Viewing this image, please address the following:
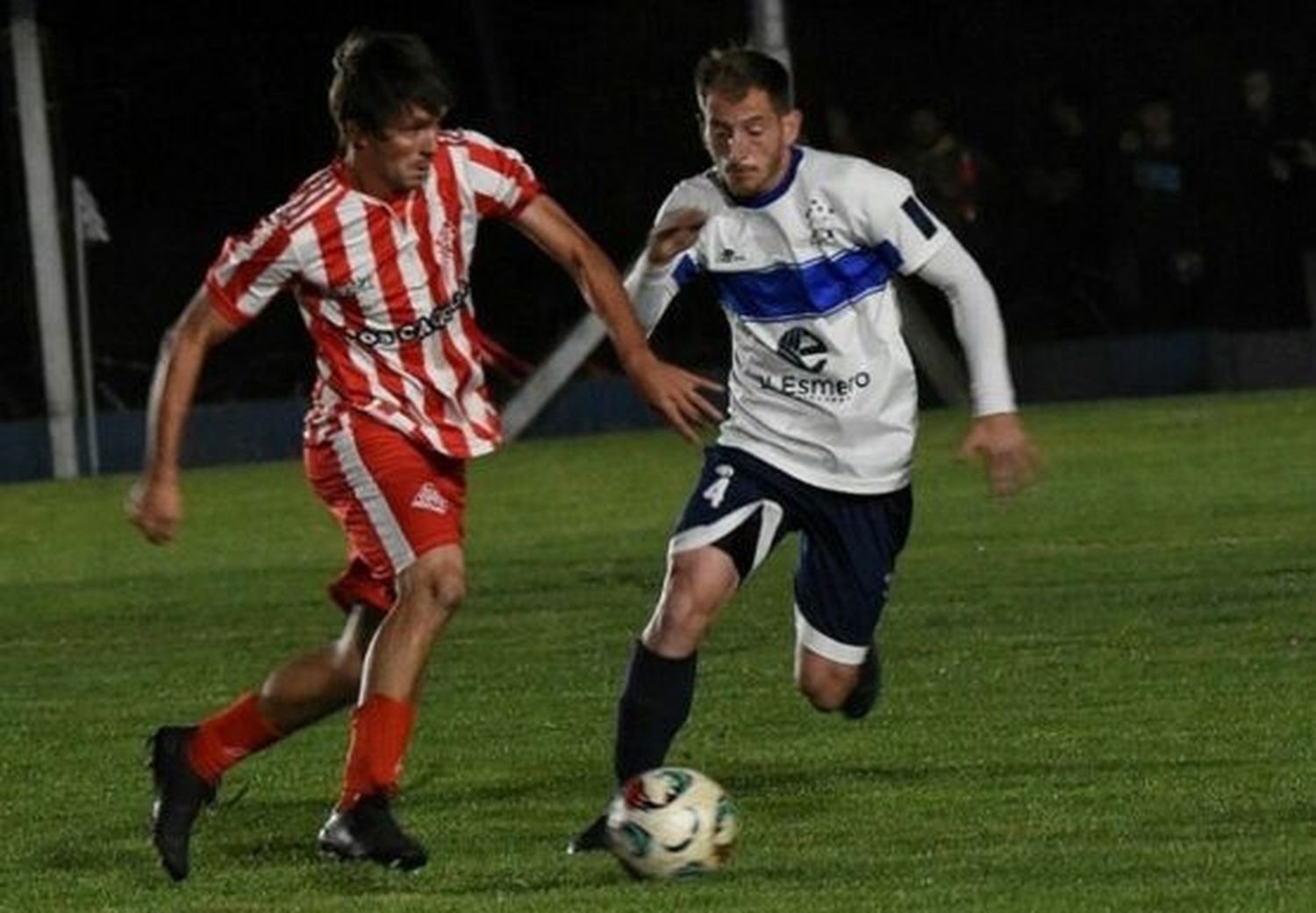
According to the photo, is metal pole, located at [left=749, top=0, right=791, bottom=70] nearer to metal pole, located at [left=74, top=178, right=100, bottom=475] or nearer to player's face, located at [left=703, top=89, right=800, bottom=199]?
metal pole, located at [left=74, top=178, right=100, bottom=475]

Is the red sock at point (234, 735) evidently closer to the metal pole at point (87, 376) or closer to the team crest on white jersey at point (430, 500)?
the team crest on white jersey at point (430, 500)

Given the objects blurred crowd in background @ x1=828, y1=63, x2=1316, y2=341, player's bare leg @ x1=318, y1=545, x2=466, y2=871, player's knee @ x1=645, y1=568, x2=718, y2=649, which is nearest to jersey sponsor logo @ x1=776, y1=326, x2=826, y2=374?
player's knee @ x1=645, y1=568, x2=718, y2=649

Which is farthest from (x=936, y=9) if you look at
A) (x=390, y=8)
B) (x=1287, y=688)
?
(x=1287, y=688)

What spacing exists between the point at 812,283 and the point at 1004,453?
581mm

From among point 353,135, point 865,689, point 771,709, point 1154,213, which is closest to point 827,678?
point 865,689

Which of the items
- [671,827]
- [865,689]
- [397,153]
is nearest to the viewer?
[671,827]

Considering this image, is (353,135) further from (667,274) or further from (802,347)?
(802,347)

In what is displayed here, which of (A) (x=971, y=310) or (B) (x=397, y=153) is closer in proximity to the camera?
(B) (x=397, y=153)

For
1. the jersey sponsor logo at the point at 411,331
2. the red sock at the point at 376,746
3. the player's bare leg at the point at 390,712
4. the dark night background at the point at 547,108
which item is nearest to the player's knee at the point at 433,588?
the player's bare leg at the point at 390,712

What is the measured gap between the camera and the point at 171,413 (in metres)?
7.50

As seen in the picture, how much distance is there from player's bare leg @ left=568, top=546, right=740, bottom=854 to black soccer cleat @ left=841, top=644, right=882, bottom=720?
765 mm

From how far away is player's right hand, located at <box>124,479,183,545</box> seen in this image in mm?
7387

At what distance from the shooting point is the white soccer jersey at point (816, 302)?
26.1ft

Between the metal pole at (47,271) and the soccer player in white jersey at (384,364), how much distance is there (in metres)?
14.9
